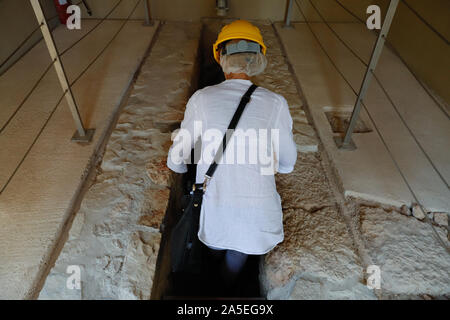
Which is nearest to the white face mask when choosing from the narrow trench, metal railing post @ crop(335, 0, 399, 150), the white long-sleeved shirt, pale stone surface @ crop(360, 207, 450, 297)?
the white long-sleeved shirt

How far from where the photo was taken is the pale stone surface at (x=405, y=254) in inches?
62.1

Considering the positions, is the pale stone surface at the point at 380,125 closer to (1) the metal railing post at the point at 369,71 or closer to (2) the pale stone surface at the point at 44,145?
(1) the metal railing post at the point at 369,71

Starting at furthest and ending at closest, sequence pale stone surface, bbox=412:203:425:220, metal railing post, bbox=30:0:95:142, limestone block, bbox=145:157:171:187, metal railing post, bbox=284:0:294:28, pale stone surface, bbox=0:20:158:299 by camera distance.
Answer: metal railing post, bbox=284:0:294:28 < limestone block, bbox=145:157:171:187 < pale stone surface, bbox=412:203:425:220 < metal railing post, bbox=30:0:95:142 < pale stone surface, bbox=0:20:158:299

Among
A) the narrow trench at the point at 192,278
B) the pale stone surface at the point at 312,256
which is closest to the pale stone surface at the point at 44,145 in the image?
the narrow trench at the point at 192,278

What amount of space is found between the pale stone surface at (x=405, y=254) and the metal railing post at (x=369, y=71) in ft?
2.07

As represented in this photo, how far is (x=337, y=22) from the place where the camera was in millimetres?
4777

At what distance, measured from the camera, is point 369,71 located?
2023mm

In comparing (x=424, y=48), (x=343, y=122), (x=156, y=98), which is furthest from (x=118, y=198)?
(x=424, y=48)

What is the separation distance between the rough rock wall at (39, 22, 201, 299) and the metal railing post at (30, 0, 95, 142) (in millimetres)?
220

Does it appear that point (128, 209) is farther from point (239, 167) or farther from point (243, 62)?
point (243, 62)

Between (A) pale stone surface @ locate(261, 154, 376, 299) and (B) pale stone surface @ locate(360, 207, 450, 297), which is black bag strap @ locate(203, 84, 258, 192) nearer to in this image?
(A) pale stone surface @ locate(261, 154, 376, 299)

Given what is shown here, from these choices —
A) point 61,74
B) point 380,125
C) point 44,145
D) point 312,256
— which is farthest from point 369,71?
point 44,145

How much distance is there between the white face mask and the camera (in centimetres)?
150

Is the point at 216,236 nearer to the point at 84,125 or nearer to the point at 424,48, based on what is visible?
the point at 84,125
